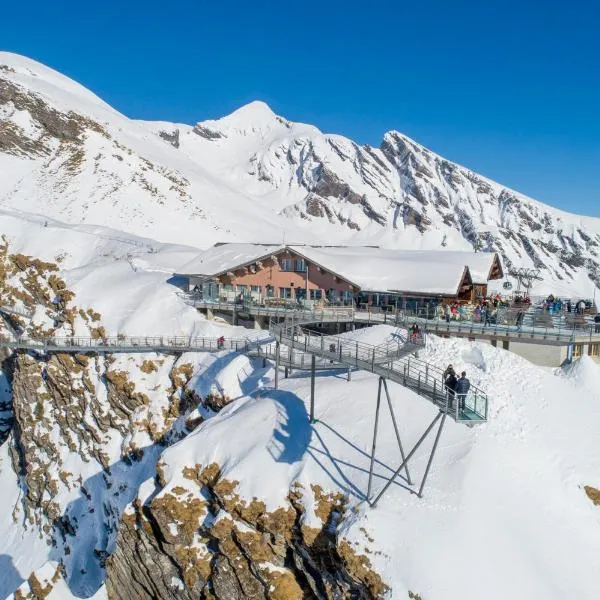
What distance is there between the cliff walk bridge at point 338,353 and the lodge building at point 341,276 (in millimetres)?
2723

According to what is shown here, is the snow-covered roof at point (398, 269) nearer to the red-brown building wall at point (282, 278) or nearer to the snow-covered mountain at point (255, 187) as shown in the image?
the red-brown building wall at point (282, 278)

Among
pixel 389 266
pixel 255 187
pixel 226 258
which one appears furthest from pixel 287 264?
pixel 255 187

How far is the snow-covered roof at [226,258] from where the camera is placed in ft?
136

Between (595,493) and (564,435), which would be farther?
(564,435)

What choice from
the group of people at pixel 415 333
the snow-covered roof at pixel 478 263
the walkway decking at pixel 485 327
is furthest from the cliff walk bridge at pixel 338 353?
the snow-covered roof at pixel 478 263

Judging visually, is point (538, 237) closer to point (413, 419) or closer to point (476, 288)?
point (476, 288)

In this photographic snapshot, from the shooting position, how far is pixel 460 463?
2009cm

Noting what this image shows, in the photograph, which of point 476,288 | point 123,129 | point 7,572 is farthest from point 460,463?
point 123,129

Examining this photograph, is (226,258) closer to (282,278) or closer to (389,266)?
(282,278)

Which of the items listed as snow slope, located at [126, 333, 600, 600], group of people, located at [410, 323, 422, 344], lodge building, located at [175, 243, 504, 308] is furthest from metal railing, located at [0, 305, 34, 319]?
group of people, located at [410, 323, 422, 344]

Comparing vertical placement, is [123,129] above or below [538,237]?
above

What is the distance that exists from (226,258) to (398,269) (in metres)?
15.8

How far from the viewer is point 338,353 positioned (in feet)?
69.2

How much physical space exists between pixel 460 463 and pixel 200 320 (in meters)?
Answer: 24.5
